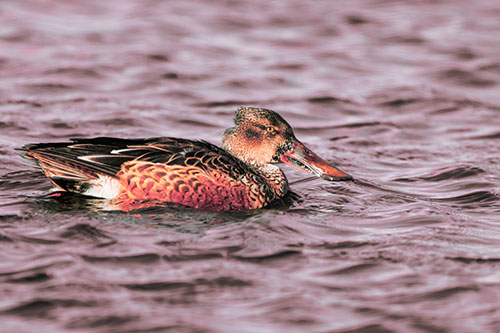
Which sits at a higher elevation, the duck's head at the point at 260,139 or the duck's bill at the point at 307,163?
the duck's head at the point at 260,139

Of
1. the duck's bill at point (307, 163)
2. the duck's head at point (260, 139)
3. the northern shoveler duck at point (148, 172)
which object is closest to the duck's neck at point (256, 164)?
the duck's head at point (260, 139)

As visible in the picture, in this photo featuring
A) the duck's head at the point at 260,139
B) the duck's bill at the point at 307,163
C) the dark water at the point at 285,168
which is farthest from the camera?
the duck's bill at the point at 307,163

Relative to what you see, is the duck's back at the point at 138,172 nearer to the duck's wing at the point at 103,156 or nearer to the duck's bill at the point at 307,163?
the duck's wing at the point at 103,156

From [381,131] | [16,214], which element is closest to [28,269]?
[16,214]

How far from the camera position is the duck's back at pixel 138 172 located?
7.55m

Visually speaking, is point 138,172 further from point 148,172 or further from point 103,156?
point 103,156

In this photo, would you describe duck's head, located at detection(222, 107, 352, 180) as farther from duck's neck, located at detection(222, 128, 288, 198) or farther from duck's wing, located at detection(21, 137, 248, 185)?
duck's wing, located at detection(21, 137, 248, 185)

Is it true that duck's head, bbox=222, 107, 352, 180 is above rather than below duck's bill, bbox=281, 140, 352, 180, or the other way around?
above

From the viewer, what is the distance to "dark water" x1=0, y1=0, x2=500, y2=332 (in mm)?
6008

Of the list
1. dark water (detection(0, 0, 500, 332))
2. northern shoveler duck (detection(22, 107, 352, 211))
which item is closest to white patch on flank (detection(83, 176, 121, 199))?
northern shoveler duck (detection(22, 107, 352, 211))

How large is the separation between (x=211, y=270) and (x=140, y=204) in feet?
4.50

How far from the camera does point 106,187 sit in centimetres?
762

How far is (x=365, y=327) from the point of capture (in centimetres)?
573

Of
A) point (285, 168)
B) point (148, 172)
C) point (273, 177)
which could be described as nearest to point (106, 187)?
Result: point (148, 172)
